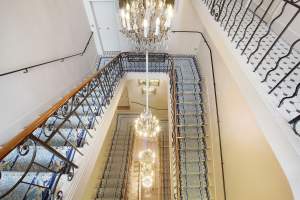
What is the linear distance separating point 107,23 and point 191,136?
469 cm

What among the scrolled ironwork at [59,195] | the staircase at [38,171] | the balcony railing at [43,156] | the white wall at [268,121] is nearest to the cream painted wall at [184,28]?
the white wall at [268,121]

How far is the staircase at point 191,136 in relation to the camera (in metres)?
4.95

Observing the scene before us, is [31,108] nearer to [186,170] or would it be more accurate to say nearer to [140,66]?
[186,170]

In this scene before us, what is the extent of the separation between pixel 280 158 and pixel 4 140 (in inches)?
145

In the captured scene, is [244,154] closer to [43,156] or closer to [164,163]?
[43,156]

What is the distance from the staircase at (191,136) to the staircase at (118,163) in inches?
101

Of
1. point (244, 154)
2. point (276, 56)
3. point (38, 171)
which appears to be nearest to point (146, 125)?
point (244, 154)

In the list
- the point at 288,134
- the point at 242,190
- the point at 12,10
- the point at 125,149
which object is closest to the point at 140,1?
the point at 12,10

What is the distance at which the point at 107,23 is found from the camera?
6.97 meters

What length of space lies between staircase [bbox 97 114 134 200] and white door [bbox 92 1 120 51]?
12.5ft

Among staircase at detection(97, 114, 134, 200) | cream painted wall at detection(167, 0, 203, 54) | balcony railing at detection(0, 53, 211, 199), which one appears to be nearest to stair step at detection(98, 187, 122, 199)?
staircase at detection(97, 114, 134, 200)

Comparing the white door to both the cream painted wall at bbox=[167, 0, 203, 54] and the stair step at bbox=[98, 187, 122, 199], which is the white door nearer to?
the cream painted wall at bbox=[167, 0, 203, 54]

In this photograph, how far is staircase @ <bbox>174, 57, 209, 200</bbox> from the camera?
4954mm

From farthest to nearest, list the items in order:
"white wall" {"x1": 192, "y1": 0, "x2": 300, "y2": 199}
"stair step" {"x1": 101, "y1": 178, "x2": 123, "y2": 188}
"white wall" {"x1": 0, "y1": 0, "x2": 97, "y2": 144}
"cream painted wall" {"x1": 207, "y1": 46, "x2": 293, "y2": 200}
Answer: "stair step" {"x1": 101, "y1": 178, "x2": 123, "y2": 188}
"white wall" {"x1": 0, "y1": 0, "x2": 97, "y2": 144}
"cream painted wall" {"x1": 207, "y1": 46, "x2": 293, "y2": 200}
"white wall" {"x1": 192, "y1": 0, "x2": 300, "y2": 199}
